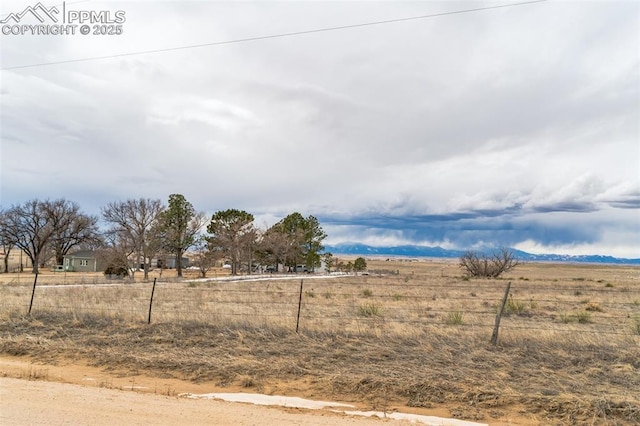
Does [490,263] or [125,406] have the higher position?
[490,263]

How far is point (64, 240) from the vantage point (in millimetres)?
79312

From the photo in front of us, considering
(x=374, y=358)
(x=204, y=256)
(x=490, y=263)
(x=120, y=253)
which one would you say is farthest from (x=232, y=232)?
(x=374, y=358)

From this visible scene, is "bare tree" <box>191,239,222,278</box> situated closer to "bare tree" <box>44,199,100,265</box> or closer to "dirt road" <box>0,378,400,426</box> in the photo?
"bare tree" <box>44,199,100,265</box>

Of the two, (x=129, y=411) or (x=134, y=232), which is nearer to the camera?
(x=129, y=411)

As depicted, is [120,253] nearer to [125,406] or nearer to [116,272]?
[116,272]

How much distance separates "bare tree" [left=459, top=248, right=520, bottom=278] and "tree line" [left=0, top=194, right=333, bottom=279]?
29704 mm

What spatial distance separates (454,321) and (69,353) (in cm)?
1103

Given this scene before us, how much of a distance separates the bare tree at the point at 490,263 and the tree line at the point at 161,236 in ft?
97.5

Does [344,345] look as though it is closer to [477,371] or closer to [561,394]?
[477,371]

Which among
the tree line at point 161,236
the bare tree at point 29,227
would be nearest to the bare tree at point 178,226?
the tree line at point 161,236

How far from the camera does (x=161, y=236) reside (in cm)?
5634

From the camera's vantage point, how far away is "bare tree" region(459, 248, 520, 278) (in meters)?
52.4

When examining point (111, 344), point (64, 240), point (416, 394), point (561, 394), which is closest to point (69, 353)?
point (111, 344)

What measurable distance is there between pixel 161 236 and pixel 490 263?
41.5 meters
